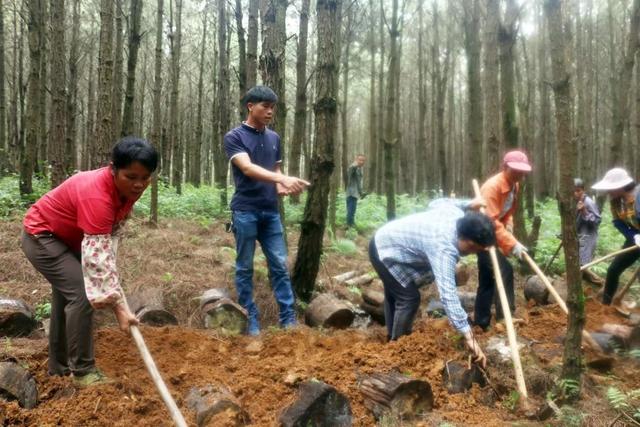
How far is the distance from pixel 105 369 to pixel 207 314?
4.57ft

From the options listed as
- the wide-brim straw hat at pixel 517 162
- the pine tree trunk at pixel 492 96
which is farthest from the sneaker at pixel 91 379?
the pine tree trunk at pixel 492 96

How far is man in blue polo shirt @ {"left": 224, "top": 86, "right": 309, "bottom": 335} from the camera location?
4.85 meters

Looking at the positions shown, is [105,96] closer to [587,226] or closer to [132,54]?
[132,54]

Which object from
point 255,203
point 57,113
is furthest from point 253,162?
point 57,113

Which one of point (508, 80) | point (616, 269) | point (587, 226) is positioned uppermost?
point (508, 80)

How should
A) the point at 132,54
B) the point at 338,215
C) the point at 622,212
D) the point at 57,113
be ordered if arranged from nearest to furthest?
the point at 622,212 < the point at 57,113 < the point at 132,54 < the point at 338,215

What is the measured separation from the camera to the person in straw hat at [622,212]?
20.1ft

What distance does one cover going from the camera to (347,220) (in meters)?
12.5

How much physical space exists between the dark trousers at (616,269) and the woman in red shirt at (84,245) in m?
5.66

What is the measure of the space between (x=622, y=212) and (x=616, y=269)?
70 cm

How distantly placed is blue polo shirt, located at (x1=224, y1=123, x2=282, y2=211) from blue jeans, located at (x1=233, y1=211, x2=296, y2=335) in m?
0.08

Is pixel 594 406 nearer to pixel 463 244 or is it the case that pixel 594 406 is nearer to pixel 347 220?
pixel 463 244

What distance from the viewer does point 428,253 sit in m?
4.08

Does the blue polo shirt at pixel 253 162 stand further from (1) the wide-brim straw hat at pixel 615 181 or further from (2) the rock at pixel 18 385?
(1) the wide-brim straw hat at pixel 615 181
